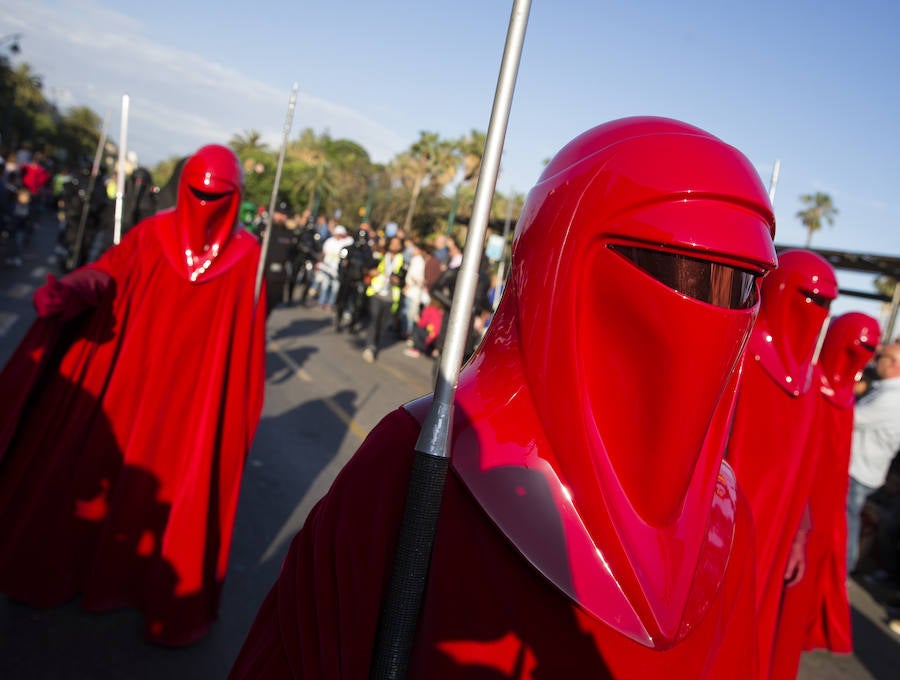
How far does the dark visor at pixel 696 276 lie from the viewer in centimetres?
130

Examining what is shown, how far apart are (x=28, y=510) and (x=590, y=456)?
331 cm

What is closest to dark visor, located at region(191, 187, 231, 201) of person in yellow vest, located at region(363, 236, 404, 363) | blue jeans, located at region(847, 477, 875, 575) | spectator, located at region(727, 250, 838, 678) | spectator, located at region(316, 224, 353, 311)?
spectator, located at region(727, 250, 838, 678)

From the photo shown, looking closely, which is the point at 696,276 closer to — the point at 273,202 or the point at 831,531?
the point at 273,202

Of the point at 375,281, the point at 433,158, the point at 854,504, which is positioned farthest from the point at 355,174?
the point at 854,504

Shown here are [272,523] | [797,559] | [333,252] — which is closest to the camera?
[797,559]

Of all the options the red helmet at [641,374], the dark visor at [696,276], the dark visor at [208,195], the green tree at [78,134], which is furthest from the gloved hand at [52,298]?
the green tree at [78,134]

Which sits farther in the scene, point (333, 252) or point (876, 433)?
point (333, 252)

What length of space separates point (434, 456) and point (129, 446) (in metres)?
2.93

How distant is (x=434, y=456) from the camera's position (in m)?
1.22

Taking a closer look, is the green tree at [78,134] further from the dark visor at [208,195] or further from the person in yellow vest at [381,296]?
the dark visor at [208,195]

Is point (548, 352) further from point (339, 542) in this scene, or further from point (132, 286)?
point (132, 286)

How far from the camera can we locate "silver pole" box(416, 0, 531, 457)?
1.18m

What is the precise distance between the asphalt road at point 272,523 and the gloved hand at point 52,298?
0.56 m

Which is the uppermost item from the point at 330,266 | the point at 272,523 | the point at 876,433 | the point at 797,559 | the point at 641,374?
the point at 641,374
